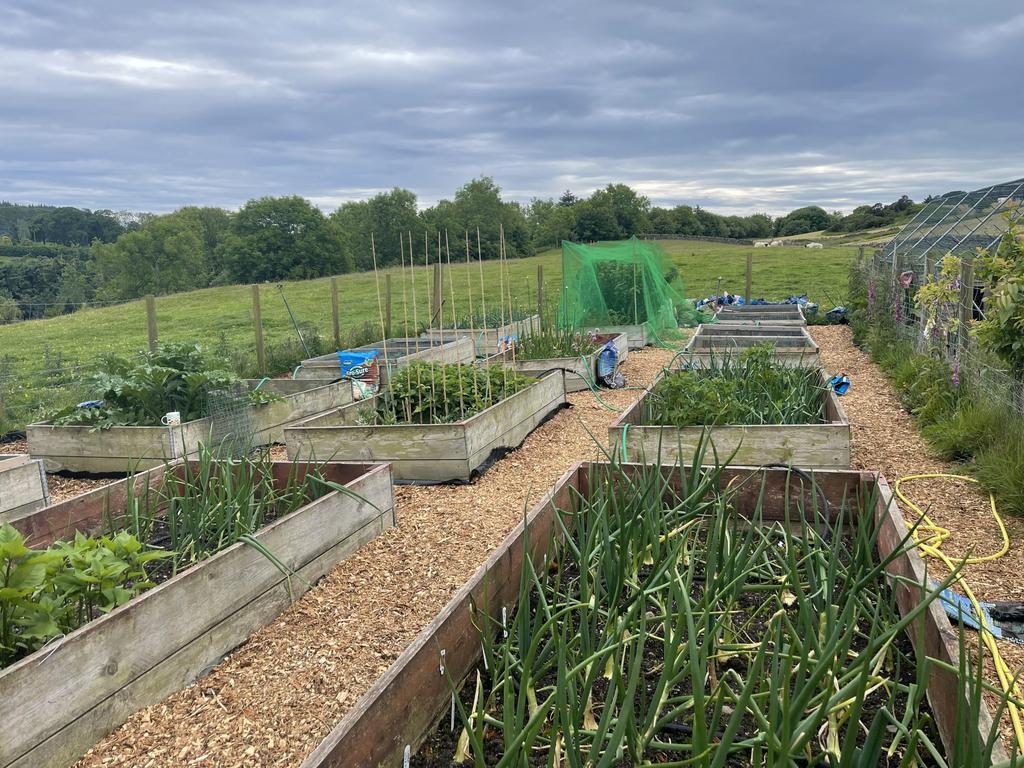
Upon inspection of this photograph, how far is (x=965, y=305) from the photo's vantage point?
21.9 ft

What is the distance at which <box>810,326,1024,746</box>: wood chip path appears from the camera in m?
3.38

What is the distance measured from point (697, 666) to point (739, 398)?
13.9 feet

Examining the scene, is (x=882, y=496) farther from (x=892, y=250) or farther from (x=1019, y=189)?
(x=892, y=250)

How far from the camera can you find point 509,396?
6289mm

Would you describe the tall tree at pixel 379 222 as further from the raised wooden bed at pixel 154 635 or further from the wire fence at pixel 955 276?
the raised wooden bed at pixel 154 635

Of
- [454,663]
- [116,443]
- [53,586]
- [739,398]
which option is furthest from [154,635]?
[739,398]

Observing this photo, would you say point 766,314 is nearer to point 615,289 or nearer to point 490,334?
point 615,289

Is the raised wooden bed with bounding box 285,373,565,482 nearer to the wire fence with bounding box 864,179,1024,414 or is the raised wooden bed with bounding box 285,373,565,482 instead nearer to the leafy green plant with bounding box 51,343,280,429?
the leafy green plant with bounding box 51,343,280,429

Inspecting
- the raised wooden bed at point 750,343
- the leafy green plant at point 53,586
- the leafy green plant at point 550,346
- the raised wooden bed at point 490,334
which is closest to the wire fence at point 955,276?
the raised wooden bed at point 750,343

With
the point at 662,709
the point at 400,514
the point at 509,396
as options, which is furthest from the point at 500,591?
the point at 509,396

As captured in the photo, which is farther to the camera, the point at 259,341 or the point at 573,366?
the point at 259,341

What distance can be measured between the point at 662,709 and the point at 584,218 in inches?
1490

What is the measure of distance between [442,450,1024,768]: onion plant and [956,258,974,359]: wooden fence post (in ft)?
14.6

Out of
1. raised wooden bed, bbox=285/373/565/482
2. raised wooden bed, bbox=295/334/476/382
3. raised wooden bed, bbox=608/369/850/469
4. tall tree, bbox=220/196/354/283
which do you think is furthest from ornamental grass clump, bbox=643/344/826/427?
tall tree, bbox=220/196/354/283
